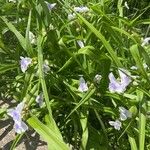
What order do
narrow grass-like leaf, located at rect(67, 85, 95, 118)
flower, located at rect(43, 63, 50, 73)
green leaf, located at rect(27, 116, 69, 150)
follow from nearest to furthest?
green leaf, located at rect(27, 116, 69, 150), narrow grass-like leaf, located at rect(67, 85, 95, 118), flower, located at rect(43, 63, 50, 73)

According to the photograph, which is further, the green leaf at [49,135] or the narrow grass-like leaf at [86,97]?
the narrow grass-like leaf at [86,97]

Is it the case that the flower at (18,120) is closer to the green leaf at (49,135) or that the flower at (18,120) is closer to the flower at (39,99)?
the green leaf at (49,135)

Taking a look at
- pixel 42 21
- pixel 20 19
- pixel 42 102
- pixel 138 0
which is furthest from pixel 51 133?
pixel 138 0

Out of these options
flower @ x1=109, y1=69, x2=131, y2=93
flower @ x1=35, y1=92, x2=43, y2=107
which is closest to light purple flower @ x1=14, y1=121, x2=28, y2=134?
flower @ x1=35, y1=92, x2=43, y2=107

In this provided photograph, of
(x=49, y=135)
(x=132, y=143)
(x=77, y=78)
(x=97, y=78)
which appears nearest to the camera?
(x=49, y=135)

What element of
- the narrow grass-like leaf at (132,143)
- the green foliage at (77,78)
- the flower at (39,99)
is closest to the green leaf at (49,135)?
the green foliage at (77,78)

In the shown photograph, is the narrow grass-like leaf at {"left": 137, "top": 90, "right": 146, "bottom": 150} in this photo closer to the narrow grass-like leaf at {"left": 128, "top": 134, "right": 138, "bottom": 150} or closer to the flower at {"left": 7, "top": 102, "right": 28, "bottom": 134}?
the narrow grass-like leaf at {"left": 128, "top": 134, "right": 138, "bottom": 150}

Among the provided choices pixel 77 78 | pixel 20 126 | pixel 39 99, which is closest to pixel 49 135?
pixel 20 126

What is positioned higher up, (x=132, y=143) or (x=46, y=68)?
(x=46, y=68)

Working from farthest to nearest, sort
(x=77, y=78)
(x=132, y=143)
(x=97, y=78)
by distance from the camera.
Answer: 1. (x=77, y=78)
2. (x=97, y=78)
3. (x=132, y=143)

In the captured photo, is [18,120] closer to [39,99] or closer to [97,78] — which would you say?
[39,99]
